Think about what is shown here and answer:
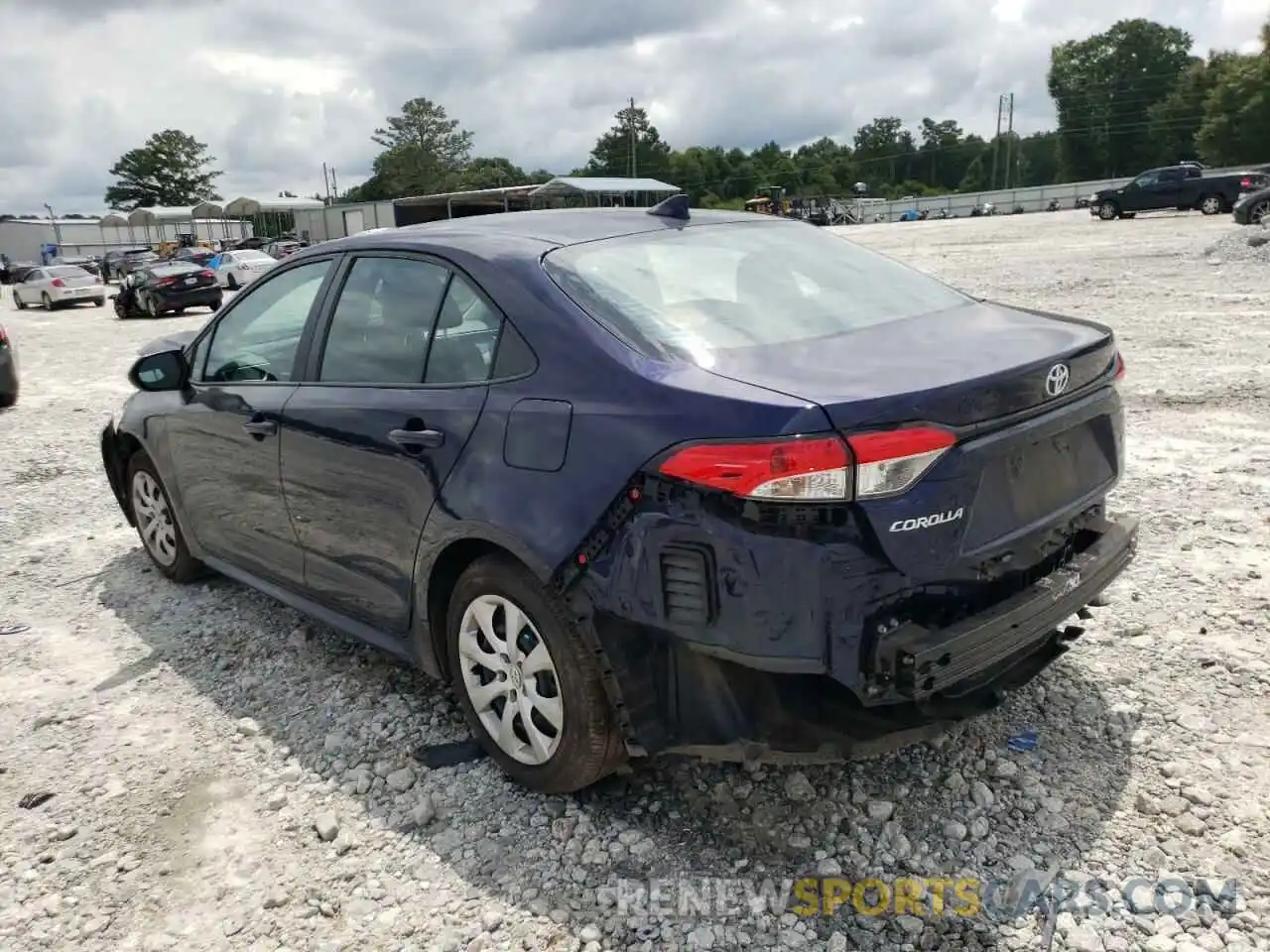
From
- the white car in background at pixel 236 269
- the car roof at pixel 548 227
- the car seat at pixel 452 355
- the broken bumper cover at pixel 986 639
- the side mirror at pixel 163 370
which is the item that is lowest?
the broken bumper cover at pixel 986 639

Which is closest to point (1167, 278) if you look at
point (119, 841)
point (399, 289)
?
point (399, 289)

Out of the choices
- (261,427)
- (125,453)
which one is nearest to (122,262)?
(125,453)

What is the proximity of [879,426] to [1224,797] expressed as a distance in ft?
5.32

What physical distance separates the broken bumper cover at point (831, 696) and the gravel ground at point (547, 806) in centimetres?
40

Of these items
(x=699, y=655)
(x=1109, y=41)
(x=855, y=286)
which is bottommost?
(x=699, y=655)

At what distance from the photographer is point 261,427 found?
377cm

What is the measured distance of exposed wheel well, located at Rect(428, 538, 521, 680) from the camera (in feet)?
9.52

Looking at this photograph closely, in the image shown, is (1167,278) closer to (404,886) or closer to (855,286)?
(855,286)

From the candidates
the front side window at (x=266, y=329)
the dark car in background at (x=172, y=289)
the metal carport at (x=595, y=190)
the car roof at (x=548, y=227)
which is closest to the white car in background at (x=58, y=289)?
the dark car in background at (x=172, y=289)

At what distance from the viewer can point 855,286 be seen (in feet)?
11.0

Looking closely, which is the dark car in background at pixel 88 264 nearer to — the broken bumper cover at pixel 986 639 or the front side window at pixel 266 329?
the front side window at pixel 266 329

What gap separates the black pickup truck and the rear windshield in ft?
107

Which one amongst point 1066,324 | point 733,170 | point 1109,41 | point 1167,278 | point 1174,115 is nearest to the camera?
point 1066,324

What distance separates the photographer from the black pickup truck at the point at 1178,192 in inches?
1228
